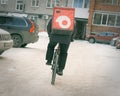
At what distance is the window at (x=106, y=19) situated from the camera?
48.8 meters

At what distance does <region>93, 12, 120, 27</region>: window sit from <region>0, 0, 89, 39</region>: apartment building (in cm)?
272

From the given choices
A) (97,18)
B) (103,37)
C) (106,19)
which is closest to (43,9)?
(97,18)

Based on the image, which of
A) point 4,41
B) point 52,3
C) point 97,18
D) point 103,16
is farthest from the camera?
point 52,3

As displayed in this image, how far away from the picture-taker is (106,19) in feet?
161

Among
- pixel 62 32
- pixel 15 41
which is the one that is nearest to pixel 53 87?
pixel 62 32

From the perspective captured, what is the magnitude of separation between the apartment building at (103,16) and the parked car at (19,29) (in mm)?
30974

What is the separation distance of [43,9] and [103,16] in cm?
1190

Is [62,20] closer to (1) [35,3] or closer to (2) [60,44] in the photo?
(2) [60,44]

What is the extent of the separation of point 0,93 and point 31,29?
1281cm

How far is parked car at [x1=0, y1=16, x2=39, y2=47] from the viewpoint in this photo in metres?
18.7

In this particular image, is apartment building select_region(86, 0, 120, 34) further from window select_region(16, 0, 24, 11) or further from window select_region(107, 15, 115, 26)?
window select_region(16, 0, 24, 11)

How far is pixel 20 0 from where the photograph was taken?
59688mm

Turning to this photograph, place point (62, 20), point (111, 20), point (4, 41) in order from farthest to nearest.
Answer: point (111, 20) → point (4, 41) → point (62, 20)

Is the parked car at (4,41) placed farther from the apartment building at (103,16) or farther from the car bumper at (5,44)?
the apartment building at (103,16)
